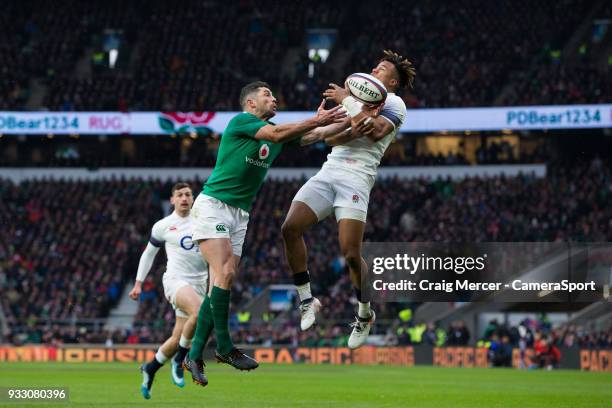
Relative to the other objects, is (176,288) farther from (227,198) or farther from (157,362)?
(227,198)

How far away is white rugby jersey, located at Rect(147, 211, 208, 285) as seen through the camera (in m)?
16.6

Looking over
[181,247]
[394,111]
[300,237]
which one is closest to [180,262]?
[181,247]

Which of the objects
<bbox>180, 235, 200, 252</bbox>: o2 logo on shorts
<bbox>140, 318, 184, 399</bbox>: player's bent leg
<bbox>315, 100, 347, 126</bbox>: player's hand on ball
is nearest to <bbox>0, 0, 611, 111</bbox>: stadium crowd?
<bbox>180, 235, 200, 252</bbox>: o2 logo on shorts

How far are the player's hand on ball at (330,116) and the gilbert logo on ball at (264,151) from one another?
0.87 m

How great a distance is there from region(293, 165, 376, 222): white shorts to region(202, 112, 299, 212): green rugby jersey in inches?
23.5

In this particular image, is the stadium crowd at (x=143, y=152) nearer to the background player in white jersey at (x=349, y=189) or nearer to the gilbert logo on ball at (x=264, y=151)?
the background player in white jersey at (x=349, y=189)

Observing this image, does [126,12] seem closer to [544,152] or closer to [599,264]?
[544,152]

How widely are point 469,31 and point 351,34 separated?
6395 millimetres

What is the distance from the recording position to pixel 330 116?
37.1 feet

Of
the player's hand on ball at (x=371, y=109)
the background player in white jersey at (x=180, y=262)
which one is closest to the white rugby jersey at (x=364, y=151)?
the player's hand on ball at (x=371, y=109)

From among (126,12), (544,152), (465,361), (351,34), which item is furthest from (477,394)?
(126,12)

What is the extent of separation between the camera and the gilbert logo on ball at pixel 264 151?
470 inches

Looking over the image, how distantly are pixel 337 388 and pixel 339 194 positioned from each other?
8043mm

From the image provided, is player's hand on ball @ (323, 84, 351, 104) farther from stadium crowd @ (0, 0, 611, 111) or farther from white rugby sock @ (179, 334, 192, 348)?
stadium crowd @ (0, 0, 611, 111)
